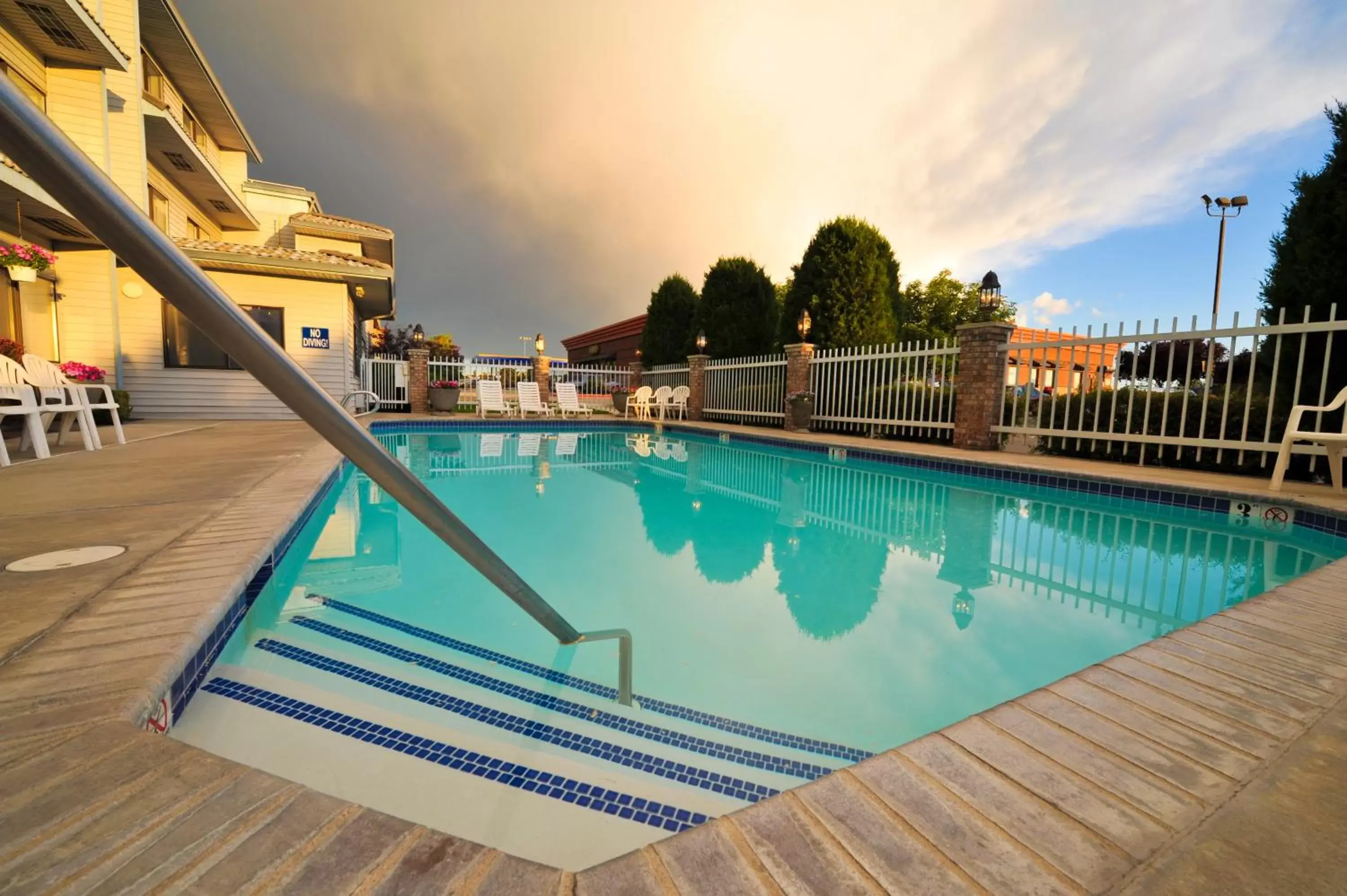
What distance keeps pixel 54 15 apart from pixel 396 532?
8.27 meters

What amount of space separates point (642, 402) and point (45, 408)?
10507 mm

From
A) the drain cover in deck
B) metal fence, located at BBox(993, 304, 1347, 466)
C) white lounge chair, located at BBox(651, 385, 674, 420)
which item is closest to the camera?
the drain cover in deck

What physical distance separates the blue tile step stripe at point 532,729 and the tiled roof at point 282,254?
9895mm

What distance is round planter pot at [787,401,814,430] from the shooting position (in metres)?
10.1

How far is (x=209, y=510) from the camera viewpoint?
2.74m

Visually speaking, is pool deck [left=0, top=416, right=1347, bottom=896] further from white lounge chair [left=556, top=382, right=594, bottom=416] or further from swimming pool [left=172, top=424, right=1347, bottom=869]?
white lounge chair [left=556, top=382, right=594, bottom=416]

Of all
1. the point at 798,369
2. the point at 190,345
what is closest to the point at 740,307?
the point at 798,369

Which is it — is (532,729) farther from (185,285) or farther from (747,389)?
(747,389)

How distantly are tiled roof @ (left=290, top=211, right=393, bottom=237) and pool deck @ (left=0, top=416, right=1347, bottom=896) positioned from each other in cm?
1479

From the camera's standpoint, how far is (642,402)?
1403 centimetres

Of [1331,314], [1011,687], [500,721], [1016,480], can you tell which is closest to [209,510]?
[500,721]

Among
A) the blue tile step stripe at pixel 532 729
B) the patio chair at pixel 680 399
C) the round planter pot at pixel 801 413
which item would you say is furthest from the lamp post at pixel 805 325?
the blue tile step stripe at pixel 532 729

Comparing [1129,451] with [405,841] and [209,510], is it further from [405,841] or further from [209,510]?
[209,510]

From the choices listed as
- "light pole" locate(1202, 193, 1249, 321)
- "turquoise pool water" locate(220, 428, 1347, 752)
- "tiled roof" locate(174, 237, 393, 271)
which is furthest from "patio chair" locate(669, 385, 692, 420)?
"light pole" locate(1202, 193, 1249, 321)
